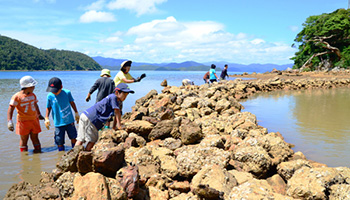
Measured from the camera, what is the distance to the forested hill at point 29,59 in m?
107

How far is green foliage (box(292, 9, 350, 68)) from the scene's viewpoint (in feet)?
106

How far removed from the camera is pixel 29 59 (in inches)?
4574

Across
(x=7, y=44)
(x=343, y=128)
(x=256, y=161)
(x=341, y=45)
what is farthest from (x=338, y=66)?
(x=7, y=44)

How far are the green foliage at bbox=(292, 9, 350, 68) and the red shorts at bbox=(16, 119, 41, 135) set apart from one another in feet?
121

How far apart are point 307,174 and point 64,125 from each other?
4422 millimetres

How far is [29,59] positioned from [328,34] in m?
123

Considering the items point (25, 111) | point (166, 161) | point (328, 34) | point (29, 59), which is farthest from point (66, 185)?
point (29, 59)

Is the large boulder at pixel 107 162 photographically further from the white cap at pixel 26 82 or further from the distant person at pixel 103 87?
the distant person at pixel 103 87

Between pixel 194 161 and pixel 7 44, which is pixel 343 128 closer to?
pixel 194 161

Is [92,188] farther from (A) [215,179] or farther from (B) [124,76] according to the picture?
(B) [124,76]

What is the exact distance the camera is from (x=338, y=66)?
3241cm

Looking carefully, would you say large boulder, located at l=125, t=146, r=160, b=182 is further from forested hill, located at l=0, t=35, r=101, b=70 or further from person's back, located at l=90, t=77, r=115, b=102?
forested hill, located at l=0, t=35, r=101, b=70

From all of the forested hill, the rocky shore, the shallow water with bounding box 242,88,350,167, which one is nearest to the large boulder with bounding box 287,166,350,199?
the rocky shore

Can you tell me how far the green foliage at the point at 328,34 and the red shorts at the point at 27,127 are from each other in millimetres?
36816
